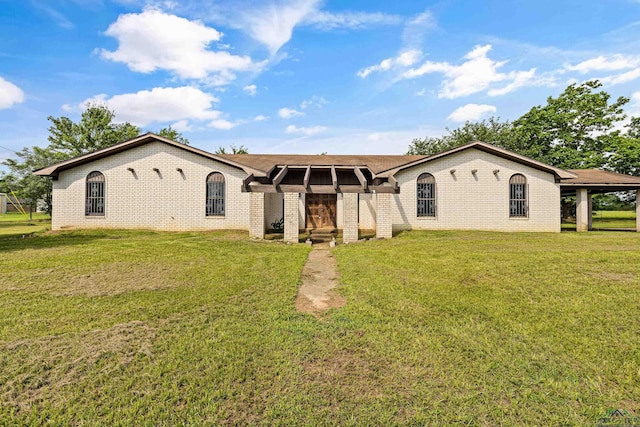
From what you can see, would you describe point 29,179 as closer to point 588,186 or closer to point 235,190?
point 235,190

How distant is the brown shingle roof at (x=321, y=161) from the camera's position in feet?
53.1

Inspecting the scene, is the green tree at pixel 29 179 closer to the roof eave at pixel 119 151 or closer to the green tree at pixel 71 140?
the green tree at pixel 71 140

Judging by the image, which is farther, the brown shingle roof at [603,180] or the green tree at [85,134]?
the green tree at [85,134]

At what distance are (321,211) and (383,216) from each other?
526cm

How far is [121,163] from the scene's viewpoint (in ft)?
49.9

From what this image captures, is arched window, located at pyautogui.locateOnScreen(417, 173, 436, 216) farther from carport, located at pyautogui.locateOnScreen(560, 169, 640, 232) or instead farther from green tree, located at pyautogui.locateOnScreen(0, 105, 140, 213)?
green tree, located at pyautogui.locateOnScreen(0, 105, 140, 213)

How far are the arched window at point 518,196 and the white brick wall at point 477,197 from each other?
0.78 feet

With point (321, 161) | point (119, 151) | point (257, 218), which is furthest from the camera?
point (321, 161)

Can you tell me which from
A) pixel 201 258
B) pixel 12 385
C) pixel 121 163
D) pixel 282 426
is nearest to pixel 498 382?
pixel 282 426

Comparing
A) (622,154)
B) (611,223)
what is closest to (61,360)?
(611,223)

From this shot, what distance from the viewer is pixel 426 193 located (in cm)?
1559

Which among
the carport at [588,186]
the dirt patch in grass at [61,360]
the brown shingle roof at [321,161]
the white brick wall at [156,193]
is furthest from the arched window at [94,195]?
the carport at [588,186]

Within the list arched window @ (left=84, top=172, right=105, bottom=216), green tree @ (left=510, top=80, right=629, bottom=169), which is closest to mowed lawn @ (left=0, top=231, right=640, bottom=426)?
arched window @ (left=84, top=172, right=105, bottom=216)

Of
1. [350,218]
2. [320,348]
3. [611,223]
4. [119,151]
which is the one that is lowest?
[320,348]
